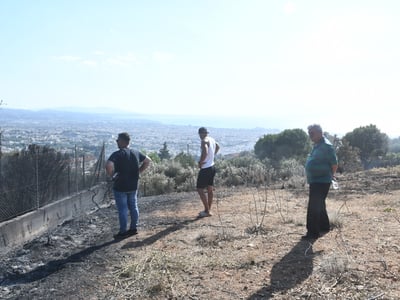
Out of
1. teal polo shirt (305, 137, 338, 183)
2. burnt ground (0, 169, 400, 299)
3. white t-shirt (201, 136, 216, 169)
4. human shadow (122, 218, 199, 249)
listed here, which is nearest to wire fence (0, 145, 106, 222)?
burnt ground (0, 169, 400, 299)

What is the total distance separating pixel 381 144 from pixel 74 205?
25.2 m

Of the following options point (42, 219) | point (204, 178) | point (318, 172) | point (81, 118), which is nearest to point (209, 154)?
point (204, 178)

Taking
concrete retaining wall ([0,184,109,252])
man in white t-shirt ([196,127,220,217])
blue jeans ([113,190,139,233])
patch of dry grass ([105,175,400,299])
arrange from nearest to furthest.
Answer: patch of dry grass ([105,175,400,299]) < blue jeans ([113,190,139,233]) < concrete retaining wall ([0,184,109,252]) < man in white t-shirt ([196,127,220,217])

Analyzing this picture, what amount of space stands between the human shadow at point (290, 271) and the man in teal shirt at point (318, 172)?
0.49 metres

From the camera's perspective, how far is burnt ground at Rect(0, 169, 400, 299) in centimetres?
521

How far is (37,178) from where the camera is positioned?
32.5 ft

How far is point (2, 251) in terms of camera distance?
7.88 metres

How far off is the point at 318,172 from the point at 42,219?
5835mm

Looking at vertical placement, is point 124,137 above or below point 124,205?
above

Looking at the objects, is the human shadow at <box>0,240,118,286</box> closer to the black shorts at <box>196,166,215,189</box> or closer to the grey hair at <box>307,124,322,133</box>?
the black shorts at <box>196,166,215,189</box>

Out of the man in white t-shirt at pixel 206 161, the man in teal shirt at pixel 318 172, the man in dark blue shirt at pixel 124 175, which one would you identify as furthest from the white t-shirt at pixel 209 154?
the man in teal shirt at pixel 318 172

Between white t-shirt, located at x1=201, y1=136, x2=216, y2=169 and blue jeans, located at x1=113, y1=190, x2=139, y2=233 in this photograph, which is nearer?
blue jeans, located at x1=113, y1=190, x2=139, y2=233

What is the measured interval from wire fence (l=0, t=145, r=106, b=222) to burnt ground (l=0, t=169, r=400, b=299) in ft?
3.13

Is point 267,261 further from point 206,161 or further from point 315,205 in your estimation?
point 206,161
